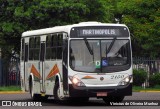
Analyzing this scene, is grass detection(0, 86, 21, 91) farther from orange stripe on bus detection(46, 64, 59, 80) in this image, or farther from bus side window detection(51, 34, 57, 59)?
bus side window detection(51, 34, 57, 59)

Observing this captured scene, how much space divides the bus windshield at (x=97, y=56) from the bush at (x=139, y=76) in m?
17.3

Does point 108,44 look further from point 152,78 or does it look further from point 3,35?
point 3,35

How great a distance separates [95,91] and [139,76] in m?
18.5

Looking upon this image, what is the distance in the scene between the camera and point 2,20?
42.4 metres

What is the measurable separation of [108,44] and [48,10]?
64.6 feet

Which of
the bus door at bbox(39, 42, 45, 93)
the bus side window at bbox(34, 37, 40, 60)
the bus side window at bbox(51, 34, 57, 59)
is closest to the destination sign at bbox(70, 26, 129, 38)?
the bus side window at bbox(51, 34, 57, 59)

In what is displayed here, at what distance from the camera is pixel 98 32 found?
22.5 meters

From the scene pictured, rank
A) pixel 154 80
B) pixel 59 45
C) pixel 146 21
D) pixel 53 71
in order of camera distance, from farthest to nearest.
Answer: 1. pixel 146 21
2. pixel 154 80
3. pixel 53 71
4. pixel 59 45

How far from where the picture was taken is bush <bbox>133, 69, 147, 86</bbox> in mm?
39650

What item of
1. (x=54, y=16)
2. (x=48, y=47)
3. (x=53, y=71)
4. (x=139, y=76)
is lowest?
(x=139, y=76)

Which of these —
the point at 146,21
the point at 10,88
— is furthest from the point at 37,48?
the point at 146,21

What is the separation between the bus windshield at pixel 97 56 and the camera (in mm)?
21938

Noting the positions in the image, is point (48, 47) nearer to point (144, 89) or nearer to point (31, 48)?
point (31, 48)

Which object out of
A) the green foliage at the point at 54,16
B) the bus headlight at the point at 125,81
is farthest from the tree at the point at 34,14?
the bus headlight at the point at 125,81
